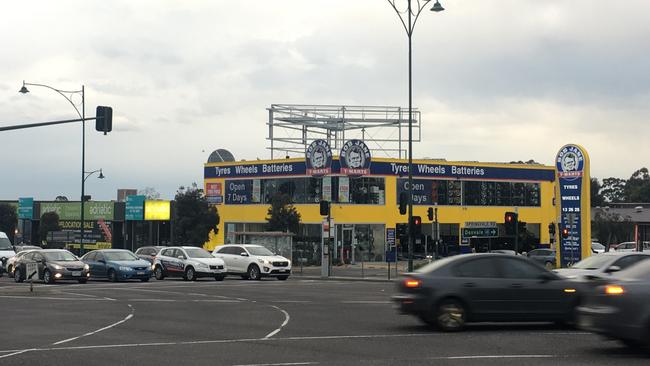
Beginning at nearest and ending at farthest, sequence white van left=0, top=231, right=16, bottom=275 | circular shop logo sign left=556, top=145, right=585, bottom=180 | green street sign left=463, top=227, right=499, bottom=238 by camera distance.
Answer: circular shop logo sign left=556, top=145, right=585, bottom=180 < white van left=0, top=231, right=16, bottom=275 < green street sign left=463, top=227, right=499, bottom=238

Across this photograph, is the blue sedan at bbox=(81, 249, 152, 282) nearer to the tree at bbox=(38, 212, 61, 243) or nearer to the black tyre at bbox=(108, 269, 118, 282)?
the black tyre at bbox=(108, 269, 118, 282)

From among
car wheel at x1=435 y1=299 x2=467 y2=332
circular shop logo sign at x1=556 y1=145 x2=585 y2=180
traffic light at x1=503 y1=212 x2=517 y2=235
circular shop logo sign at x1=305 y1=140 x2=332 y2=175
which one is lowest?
car wheel at x1=435 y1=299 x2=467 y2=332

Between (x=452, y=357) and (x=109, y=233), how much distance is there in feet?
229

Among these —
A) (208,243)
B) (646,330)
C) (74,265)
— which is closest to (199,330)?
(646,330)

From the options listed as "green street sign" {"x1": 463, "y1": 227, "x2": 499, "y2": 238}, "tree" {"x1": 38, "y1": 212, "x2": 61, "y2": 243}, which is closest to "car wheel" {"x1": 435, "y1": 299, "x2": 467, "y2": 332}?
"green street sign" {"x1": 463, "y1": 227, "x2": 499, "y2": 238}

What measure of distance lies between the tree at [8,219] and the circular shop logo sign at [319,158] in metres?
46.2

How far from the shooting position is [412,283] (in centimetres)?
1551

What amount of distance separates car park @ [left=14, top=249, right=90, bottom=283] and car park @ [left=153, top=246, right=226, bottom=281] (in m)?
4.71

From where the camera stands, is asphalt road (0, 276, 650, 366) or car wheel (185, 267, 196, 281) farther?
car wheel (185, 267, 196, 281)

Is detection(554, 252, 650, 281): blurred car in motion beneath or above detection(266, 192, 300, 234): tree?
beneath

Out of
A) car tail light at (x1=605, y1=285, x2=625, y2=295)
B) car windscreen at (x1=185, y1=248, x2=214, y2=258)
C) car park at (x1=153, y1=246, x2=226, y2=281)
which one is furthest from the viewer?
car windscreen at (x1=185, y1=248, x2=214, y2=258)

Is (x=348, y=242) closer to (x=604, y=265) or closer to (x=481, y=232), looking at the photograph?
(x=481, y=232)

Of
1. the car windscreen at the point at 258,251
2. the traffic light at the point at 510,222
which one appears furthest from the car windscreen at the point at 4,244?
the traffic light at the point at 510,222

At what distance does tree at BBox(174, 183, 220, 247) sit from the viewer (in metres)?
66.9
